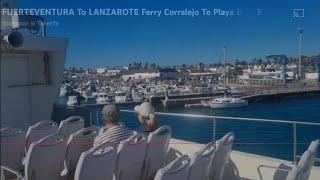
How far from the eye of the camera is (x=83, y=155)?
3.45 meters

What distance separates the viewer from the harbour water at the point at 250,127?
30.0 ft

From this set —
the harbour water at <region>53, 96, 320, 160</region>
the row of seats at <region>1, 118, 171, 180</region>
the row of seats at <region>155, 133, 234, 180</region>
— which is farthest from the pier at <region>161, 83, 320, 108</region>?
the row of seats at <region>155, 133, 234, 180</region>

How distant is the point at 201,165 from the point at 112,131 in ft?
3.32

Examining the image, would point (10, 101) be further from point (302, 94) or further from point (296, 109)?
point (302, 94)

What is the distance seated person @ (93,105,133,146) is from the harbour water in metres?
1.87

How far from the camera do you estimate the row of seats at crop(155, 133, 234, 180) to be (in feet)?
10.5

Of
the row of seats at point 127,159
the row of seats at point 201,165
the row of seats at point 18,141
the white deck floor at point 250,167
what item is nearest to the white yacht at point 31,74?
the row of seats at point 18,141

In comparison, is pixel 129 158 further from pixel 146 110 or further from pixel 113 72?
pixel 113 72

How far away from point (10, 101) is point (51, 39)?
1298mm

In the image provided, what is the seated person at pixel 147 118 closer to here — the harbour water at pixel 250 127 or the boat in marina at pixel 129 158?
the boat in marina at pixel 129 158

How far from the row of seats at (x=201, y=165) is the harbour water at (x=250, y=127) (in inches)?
61.8

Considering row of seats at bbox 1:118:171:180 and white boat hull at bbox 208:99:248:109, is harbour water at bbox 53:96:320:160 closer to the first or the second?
white boat hull at bbox 208:99:248:109

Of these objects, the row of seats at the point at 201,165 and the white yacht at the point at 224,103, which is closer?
the row of seats at the point at 201,165

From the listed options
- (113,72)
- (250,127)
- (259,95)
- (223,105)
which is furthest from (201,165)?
(113,72)
